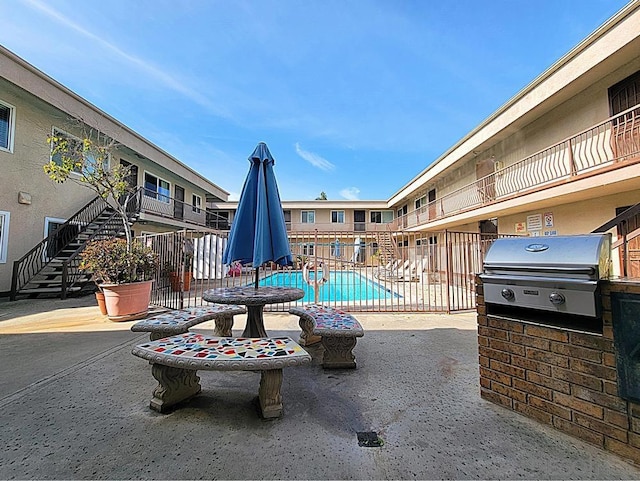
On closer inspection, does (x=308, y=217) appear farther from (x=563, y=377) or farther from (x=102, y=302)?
(x=563, y=377)

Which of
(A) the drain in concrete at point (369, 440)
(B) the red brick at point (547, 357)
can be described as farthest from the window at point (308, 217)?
(A) the drain in concrete at point (369, 440)

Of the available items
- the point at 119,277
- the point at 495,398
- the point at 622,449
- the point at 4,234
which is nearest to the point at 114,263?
the point at 119,277

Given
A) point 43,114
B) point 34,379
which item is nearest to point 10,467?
point 34,379

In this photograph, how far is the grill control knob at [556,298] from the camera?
1933 mm

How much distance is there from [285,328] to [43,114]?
1137 centimetres

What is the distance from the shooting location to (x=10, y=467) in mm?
1659

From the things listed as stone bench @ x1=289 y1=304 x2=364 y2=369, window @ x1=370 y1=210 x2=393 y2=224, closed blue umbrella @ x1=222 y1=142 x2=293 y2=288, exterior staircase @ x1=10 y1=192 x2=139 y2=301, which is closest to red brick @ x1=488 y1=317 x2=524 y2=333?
stone bench @ x1=289 y1=304 x2=364 y2=369

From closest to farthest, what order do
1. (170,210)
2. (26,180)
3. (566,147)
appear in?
(566,147), (26,180), (170,210)

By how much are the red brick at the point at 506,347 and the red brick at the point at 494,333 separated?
0.12 ft

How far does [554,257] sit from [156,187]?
17.3 meters

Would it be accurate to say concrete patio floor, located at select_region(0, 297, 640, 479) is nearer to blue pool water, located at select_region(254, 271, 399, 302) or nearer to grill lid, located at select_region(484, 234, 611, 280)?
grill lid, located at select_region(484, 234, 611, 280)

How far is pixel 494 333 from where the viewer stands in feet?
7.86

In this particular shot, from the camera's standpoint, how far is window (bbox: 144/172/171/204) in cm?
1441

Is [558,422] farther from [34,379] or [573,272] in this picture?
[34,379]
